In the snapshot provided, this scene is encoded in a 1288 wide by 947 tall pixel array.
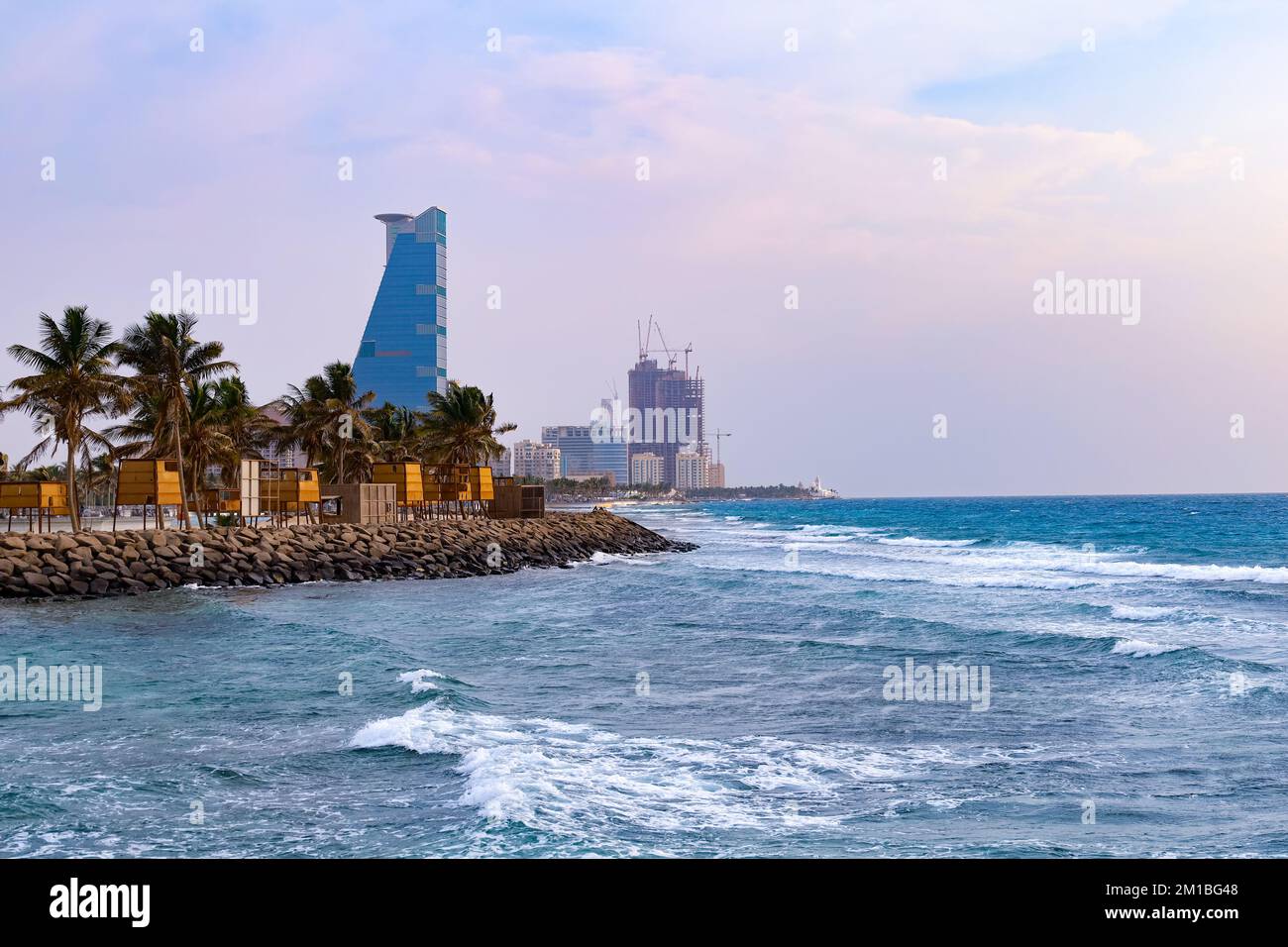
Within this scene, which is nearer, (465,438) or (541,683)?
(541,683)

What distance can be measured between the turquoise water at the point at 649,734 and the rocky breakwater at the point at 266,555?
5.15m

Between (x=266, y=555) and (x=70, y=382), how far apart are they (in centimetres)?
872

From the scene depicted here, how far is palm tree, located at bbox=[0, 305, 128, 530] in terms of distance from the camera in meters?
36.1

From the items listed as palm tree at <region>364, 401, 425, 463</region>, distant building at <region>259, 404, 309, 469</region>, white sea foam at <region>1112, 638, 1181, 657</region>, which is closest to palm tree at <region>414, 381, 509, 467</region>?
palm tree at <region>364, 401, 425, 463</region>

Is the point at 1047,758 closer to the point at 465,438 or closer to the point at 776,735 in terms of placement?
the point at 776,735

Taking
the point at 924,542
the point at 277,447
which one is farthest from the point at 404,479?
the point at 924,542

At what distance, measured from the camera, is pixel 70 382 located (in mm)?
36656

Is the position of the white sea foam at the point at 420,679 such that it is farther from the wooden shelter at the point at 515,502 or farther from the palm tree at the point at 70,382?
the wooden shelter at the point at 515,502

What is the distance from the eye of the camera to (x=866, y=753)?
1127 centimetres

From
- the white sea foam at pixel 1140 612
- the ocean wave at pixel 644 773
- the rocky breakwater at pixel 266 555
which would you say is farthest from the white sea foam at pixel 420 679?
the rocky breakwater at pixel 266 555

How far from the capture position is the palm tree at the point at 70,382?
3612 centimetres

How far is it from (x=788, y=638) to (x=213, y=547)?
22.9 m
